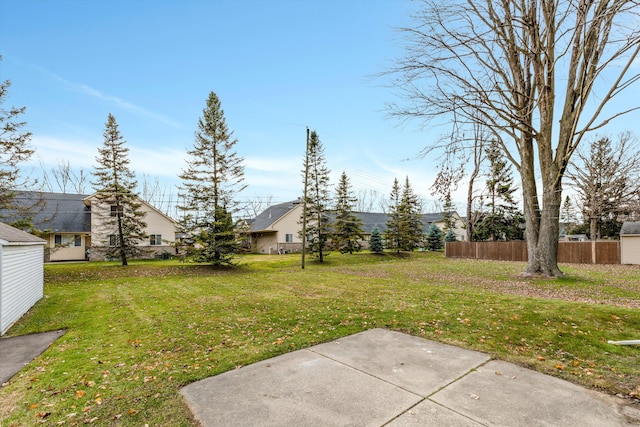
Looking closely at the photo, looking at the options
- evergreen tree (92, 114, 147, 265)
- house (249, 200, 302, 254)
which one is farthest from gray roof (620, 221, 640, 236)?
evergreen tree (92, 114, 147, 265)

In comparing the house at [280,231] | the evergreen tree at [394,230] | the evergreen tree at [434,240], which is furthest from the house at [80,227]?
the evergreen tree at [434,240]

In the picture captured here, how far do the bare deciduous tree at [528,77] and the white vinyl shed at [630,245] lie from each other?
12776mm

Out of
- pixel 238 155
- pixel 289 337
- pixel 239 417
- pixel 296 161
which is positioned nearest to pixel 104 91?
pixel 238 155

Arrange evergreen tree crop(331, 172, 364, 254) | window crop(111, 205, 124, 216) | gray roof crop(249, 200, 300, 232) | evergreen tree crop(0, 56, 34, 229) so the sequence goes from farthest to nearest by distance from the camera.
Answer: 1. gray roof crop(249, 200, 300, 232)
2. evergreen tree crop(331, 172, 364, 254)
3. window crop(111, 205, 124, 216)
4. evergreen tree crop(0, 56, 34, 229)

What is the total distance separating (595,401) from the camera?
3.08m

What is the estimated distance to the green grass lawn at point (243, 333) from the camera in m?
3.45

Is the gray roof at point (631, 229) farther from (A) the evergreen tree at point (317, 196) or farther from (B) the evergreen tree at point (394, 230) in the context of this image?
(A) the evergreen tree at point (317, 196)

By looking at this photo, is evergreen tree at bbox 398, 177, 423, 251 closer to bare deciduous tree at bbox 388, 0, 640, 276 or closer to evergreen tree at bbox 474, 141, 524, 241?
evergreen tree at bbox 474, 141, 524, 241

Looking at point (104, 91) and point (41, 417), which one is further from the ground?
point (104, 91)

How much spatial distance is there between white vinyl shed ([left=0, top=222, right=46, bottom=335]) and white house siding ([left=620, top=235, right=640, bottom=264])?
95.4 feet

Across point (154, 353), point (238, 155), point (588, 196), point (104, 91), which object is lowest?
point (154, 353)

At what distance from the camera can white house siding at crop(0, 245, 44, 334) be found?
21.5ft

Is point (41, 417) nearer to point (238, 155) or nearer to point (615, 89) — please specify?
point (615, 89)

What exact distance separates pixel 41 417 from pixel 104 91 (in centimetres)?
1876
